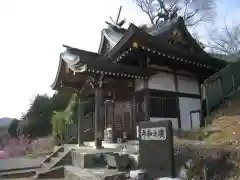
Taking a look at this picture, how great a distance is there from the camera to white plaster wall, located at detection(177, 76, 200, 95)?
1371cm

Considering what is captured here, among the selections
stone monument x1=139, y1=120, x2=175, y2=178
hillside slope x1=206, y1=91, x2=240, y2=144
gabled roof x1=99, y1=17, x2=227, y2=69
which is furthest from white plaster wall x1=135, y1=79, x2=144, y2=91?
stone monument x1=139, y1=120, x2=175, y2=178

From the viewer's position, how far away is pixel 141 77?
1178 cm

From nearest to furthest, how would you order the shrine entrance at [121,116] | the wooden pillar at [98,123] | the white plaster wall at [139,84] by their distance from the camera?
the wooden pillar at [98,123]
the white plaster wall at [139,84]
the shrine entrance at [121,116]

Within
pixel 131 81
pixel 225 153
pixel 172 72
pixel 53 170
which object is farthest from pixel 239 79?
pixel 53 170

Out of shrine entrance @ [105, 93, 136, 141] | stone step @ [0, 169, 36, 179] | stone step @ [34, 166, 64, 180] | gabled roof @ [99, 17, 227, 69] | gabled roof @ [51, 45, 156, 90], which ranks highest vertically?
gabled roof @ [99, 17, 227, 69]

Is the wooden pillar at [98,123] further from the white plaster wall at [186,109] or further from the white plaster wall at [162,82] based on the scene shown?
the white plaster wall at [186,109]

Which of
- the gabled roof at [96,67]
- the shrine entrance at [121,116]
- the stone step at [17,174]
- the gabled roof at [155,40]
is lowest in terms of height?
the stone step at [17,174]

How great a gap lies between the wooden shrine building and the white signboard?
505cm

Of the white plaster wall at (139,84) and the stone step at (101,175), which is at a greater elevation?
the white plaster wall at (139,84)

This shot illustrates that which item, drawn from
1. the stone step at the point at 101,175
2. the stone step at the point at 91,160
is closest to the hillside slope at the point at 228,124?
the stone step at the point at 101,175

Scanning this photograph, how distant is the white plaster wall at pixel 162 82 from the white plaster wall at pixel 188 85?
0.58m

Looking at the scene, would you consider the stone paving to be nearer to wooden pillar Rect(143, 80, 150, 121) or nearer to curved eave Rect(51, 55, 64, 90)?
curved eave Rect(51, 55, 64, 90)

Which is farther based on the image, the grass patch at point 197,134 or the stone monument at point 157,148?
the grass patch at point 197,134

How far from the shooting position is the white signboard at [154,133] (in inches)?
220
